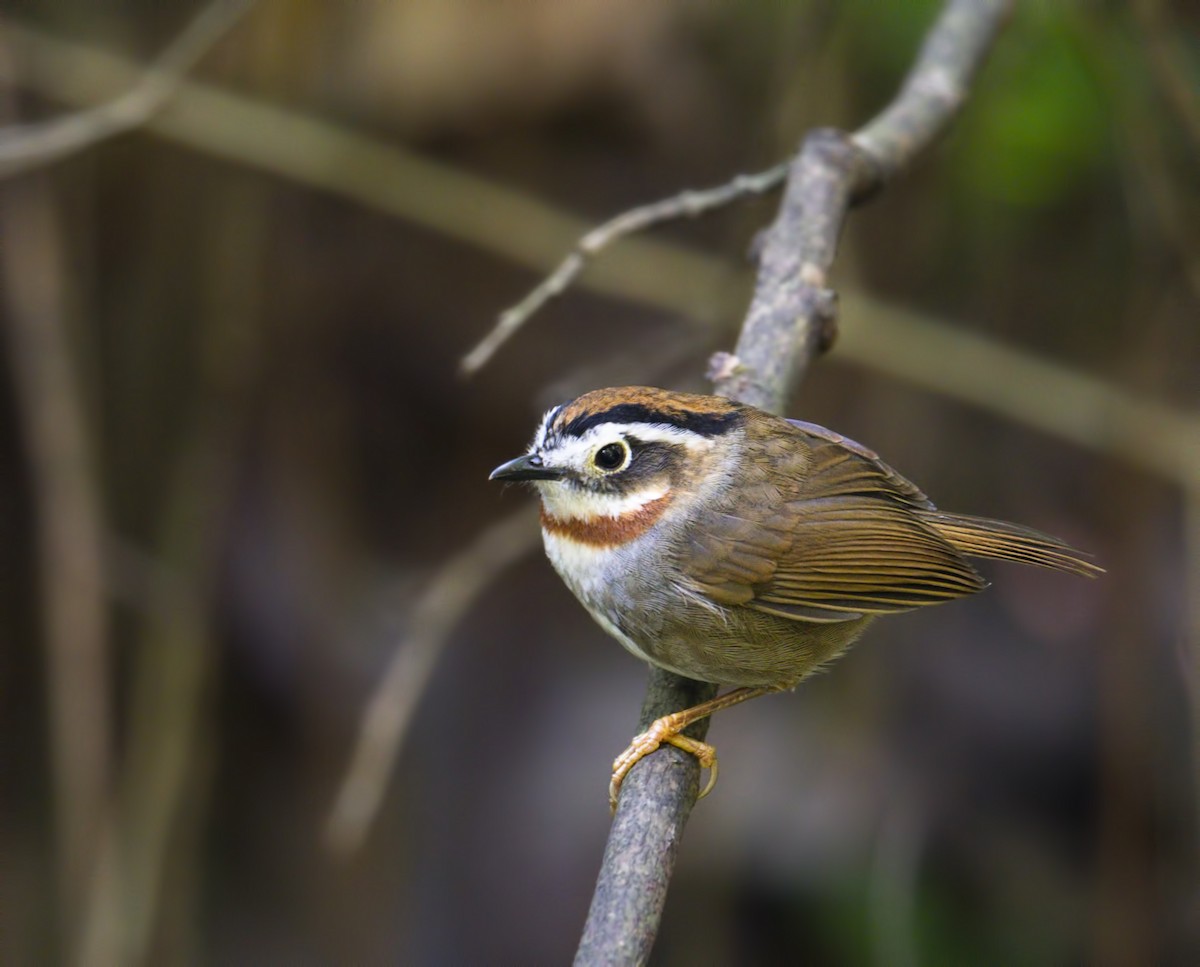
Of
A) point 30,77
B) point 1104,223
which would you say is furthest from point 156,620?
point 1104,223

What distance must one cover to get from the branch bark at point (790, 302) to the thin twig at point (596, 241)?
17cm

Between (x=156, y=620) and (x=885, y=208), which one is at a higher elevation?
(x=885, y=208)

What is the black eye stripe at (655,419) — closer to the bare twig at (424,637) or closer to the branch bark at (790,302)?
the branch bark at (790,302)

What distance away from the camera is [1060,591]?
4996 millimetres

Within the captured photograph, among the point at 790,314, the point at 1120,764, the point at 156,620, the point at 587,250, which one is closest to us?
the point at 587,250

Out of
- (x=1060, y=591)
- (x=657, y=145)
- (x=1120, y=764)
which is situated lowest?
(x=1120, y=764)

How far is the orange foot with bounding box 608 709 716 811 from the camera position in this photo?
8.54ft

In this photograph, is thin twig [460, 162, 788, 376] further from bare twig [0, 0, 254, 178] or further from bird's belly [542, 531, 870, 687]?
bare twig [0, 0, 254, 178]

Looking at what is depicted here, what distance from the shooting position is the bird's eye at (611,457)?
2891mm

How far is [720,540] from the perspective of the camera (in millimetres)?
2975

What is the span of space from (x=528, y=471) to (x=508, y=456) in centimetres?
262

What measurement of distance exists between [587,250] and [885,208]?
2.95 m

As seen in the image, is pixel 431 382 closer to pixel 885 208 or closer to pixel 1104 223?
pixel 885 208

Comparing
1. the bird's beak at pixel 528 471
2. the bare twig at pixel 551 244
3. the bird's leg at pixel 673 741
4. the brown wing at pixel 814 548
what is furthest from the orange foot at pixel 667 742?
the bare twig at pixel 551 244
